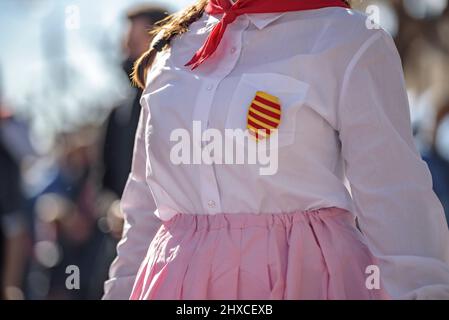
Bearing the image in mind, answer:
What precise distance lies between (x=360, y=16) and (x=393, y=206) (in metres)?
0.57

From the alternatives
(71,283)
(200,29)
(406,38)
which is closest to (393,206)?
(200,29)

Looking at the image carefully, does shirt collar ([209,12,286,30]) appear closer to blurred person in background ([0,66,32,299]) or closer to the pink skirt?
the pink skirt

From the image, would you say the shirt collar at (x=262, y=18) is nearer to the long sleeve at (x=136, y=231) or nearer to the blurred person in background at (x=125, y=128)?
the long sleeve at (x=136, y=231)

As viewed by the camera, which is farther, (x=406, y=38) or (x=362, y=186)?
(x=406, y=38)

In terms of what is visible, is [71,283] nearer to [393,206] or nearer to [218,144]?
[218,144]

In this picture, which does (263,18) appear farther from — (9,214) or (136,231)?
(9,214)

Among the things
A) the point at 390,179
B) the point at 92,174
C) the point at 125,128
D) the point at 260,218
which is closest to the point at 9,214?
the point at 125,128

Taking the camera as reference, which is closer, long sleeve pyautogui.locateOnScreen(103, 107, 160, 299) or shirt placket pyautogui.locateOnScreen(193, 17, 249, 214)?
shirt placket pyautogui.locateOnScreen(193, 17, 249, 214)

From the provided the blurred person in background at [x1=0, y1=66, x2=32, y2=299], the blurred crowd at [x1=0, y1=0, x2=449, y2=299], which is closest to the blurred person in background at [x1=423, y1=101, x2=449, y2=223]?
the blurred crowd at [x1=0, y1=0, x2=449, y2=299]

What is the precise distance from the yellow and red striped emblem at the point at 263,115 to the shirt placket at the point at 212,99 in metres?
0.14

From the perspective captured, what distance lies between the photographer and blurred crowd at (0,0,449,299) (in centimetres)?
617

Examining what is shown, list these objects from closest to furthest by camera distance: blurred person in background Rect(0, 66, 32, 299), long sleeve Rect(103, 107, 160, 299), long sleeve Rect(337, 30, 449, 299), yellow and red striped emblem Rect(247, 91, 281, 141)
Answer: long sleeve Rect(337, 30, 449, 299)
yellow and red striped emblem Rect(247, 91, 281, 141)
long sleeve Rect(103, 107, 160, 299)
blurred person in background Rect(0, 66, 32, 299)

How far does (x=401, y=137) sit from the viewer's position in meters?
3.23

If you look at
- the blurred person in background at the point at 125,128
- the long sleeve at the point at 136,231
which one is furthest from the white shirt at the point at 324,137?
the blurred person in background at the point at 125,128
